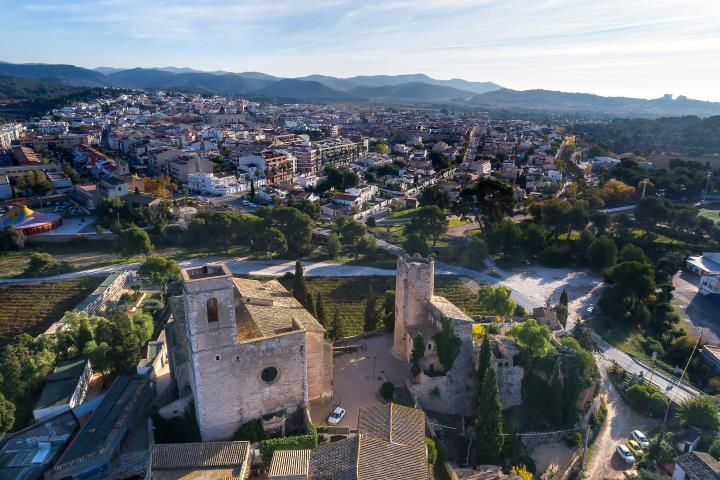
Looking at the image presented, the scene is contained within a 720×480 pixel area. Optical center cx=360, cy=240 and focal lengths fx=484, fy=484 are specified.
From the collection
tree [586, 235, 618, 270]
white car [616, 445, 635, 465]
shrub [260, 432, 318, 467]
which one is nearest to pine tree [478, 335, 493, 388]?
white car [616, 445, 635, 465]

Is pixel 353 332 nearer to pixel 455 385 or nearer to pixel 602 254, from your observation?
pixel 455 385

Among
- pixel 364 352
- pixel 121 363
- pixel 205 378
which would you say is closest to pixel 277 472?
pixel 205 378

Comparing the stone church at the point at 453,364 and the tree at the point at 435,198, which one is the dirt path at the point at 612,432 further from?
the tree at the point at 435,198

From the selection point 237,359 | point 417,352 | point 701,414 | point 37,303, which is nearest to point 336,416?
point 417,352

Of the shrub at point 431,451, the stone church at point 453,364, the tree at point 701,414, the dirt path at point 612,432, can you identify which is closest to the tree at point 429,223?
the dirt path at point 612,432

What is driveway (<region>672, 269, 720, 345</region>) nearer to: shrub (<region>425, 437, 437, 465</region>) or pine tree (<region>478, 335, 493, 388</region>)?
pine tree (<region>478, 335, 493, 388</region>)

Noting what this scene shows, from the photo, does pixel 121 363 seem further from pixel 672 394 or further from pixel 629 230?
pixel 629 230
